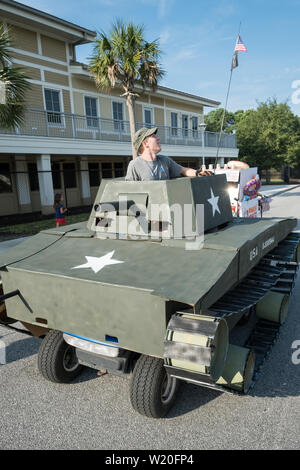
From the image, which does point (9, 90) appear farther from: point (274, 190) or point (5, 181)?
point (274, 190)

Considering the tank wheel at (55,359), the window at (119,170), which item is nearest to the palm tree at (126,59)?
the window at (119,170)

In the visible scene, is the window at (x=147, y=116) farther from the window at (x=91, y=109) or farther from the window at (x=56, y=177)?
the window at (x=56, y=177)

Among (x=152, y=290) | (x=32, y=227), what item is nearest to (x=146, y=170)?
(x=152, y=290)

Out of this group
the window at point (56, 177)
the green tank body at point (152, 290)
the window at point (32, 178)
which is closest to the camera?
the green tank body at point (152, 290)

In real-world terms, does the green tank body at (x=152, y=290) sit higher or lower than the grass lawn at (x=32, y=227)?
higher

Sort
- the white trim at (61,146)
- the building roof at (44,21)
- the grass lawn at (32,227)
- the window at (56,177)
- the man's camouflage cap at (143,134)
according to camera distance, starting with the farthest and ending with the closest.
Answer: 1. the window at (56,177)
2. the building roof at (44,21)
3. the white trim at (61,146)
4. the grass lawn at (32,227)
5. the man's camouflage cap at (143,134)

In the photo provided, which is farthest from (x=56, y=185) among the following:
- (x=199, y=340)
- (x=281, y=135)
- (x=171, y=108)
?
(x=281, y=135)

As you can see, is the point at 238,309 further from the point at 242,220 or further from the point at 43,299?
the point at 242,220

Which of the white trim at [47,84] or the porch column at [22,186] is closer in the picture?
the white trim at [47,84]

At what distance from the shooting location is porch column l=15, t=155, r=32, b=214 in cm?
1775

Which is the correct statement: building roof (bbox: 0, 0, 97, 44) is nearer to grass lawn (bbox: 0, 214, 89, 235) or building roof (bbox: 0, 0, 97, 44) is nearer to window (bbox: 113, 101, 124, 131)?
window (bbox: 113, 101, 124, 131)

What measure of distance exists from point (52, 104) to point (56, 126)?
5.00ft

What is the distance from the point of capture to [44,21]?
1645 cm

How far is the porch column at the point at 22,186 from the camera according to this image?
17.8m
